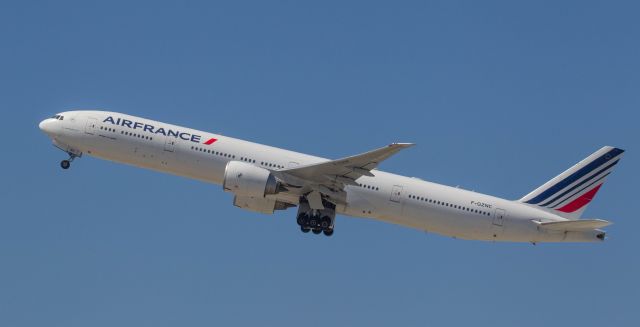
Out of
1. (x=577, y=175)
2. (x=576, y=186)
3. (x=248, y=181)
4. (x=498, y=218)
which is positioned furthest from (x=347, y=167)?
(x=577, y=175)

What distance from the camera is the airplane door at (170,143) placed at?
174 feet

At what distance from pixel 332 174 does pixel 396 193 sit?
3697 mm

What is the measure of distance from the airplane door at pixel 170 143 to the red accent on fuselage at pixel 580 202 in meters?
21.2

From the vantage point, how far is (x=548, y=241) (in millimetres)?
54656

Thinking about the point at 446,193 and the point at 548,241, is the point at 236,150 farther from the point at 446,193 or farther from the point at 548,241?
the point at 548,241

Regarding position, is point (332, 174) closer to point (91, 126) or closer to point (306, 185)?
point (306, 185)

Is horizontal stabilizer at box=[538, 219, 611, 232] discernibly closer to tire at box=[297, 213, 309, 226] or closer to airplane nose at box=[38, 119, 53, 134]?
tire at box=[297, 213, 309, 226]

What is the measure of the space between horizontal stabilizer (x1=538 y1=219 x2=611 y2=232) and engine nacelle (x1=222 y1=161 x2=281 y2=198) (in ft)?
47.7

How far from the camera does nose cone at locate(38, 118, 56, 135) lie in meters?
55.5

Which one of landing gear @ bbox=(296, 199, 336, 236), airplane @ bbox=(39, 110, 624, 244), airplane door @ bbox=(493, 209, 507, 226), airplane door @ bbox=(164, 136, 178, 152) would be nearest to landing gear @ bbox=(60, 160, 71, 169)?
airplane @ bbox=(39, 110, 624, 244)

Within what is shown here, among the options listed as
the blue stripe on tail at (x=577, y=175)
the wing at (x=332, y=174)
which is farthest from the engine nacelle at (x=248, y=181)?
the blue stripe on tail at (x=577, y=175)

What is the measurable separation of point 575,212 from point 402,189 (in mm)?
10196

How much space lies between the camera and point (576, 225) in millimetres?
52844

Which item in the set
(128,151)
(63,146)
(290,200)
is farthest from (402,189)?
(63,146)
